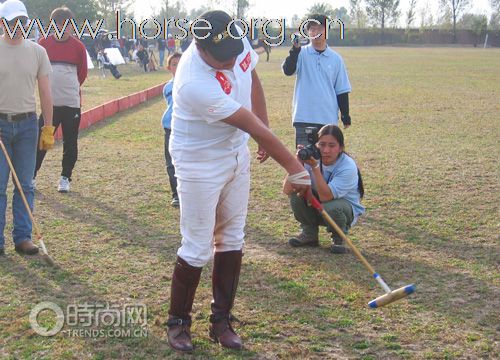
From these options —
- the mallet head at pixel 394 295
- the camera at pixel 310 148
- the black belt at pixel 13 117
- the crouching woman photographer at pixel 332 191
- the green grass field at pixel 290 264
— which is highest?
the black belt at pixel 13 117

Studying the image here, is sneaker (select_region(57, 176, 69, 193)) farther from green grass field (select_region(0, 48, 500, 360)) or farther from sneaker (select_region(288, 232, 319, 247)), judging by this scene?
sneaker (select_region(288, 232, 319, 247))

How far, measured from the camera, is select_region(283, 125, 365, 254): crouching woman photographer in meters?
5.39

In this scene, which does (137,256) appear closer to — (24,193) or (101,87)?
(24,193)

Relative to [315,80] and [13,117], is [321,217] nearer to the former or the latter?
[315,80]

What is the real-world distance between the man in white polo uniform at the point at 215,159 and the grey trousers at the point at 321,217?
1623 millimetres

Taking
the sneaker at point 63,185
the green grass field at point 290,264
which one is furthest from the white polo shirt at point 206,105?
the sneaker at point 63,185

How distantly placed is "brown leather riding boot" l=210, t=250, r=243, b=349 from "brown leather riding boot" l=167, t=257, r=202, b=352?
15 cm

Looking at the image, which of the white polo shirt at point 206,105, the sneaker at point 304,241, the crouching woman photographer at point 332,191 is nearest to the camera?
the white polo shirt at point 206,105

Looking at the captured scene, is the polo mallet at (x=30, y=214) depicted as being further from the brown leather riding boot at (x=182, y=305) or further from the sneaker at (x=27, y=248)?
the brown leather riding boot at (x=182, y=305)

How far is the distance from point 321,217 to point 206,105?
244cm

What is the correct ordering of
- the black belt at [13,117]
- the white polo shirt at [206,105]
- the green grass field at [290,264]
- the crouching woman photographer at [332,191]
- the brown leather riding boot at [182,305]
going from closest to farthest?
the white polo shirt at [206,105], the brown leather riding boot at [182,305], the green grass field at [290,264], the black belt at [13,117], the crouching woman photographer at [332,191]

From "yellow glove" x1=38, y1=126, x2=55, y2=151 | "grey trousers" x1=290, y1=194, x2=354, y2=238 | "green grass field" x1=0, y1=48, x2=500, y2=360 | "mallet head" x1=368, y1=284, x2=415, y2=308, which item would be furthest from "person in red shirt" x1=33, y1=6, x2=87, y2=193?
"mallet head" x1=368, y1=284, x2=415, y2=308

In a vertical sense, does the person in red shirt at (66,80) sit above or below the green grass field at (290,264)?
above

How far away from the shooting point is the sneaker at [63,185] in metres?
7.39
